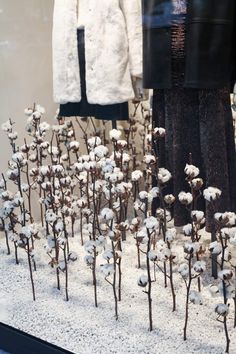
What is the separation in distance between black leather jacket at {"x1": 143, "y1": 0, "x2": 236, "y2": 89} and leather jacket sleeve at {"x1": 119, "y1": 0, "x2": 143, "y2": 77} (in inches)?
11.0

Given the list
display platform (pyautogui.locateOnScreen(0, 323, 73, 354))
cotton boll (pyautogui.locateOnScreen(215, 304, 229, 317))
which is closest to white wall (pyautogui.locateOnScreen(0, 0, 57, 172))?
display platform (pyautogui.locateOnScreen(0, 323, 73, 354))

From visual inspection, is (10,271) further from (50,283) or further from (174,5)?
(174,5)

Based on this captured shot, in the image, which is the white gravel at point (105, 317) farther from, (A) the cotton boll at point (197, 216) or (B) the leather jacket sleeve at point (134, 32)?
(B) the leather jacket sleeve at point (134, 32)

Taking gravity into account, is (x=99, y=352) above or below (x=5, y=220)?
below

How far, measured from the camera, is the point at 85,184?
79.6 inches

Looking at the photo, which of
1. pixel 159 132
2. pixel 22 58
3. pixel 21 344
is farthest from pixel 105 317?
pixel 22 58

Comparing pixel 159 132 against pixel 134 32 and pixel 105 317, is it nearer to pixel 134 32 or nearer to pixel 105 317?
pixel 134 32

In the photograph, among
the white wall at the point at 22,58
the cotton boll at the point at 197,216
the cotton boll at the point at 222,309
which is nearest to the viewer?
the cotton boll at the point at 222,309

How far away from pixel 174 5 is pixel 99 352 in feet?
3.38

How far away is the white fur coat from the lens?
76.2 inches

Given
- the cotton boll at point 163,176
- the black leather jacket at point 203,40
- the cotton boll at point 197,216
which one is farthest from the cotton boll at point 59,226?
the black leather jacket at point 203,40

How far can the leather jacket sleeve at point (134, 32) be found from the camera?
6.30ft

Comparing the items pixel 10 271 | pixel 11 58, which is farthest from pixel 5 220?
pixel 11 58

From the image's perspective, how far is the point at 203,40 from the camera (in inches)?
59.2
